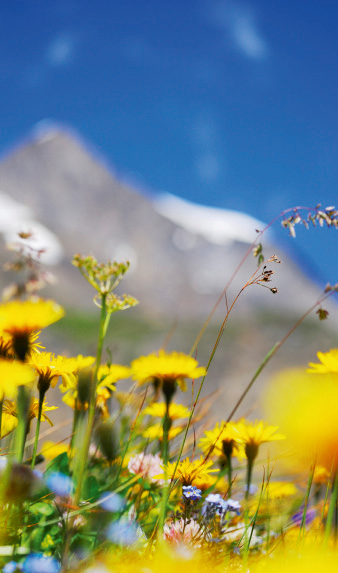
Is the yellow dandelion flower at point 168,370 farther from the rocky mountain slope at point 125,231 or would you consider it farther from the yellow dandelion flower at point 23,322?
the rocky mountain slope at point 125,231

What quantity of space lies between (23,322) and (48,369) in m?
0.15

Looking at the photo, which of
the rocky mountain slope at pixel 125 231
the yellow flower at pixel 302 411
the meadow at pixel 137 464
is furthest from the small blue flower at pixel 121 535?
the rocky mountain slope at pixel 125 231

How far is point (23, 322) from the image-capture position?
1076 mm

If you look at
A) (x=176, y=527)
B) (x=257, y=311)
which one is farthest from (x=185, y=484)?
(x=257, y=311)

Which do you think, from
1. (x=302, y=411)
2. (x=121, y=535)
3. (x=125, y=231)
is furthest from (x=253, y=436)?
(x=125, y=231)

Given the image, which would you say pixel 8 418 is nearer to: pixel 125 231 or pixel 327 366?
pixel 327 366

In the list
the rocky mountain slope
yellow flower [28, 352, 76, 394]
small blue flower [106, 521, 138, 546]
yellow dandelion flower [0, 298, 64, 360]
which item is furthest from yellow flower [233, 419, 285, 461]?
the rocky mountain slope

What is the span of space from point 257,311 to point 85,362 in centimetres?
5208

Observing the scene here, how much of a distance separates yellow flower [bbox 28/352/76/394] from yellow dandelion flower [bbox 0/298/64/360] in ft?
0.20

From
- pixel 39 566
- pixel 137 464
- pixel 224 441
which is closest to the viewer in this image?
pixel 39 566

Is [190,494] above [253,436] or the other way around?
the other way around

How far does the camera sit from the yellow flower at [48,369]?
1.15 meters

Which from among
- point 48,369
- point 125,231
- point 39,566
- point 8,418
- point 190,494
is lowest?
point 39,566

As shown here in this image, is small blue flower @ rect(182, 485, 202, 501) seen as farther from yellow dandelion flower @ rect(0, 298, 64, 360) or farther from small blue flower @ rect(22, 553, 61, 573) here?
yellow dandelion flower @ rect(0, 298, 64, 360)
